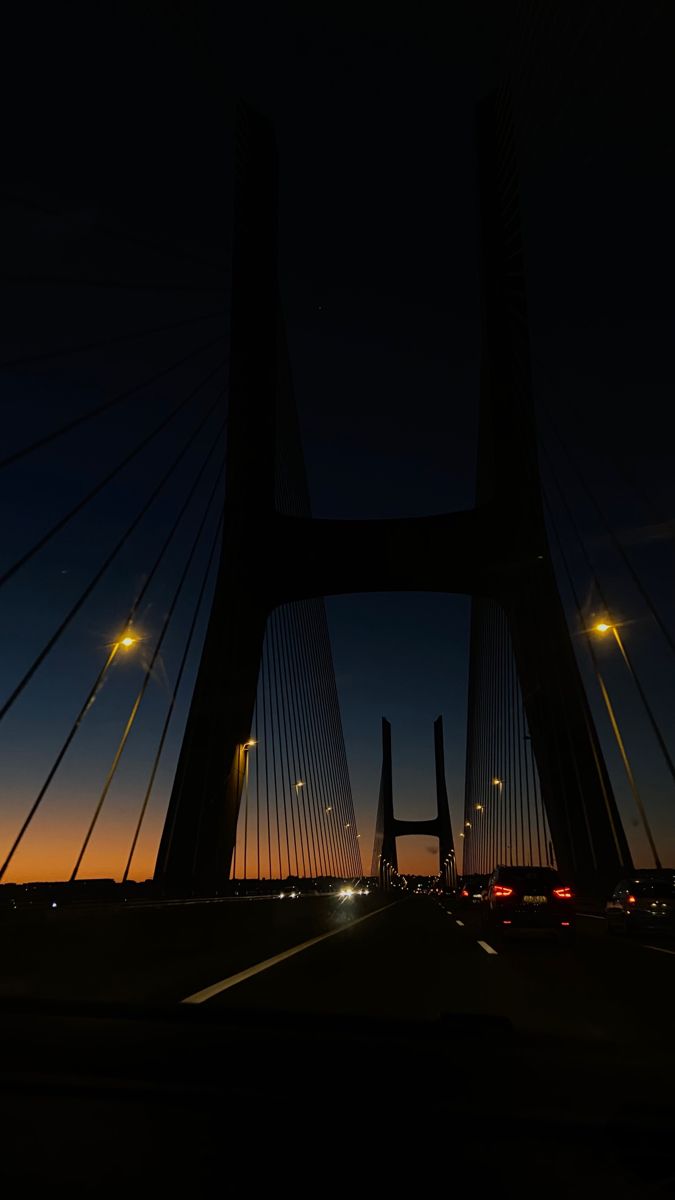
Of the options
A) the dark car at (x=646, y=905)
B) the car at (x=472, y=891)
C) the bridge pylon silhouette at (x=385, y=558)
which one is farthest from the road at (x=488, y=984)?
the car at (x=472, y=891)

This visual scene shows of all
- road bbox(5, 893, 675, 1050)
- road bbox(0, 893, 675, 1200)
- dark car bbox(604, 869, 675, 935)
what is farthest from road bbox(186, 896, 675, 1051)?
dark car bbox(604, 869, 675, 935)

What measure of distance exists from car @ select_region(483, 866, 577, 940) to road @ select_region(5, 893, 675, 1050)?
363mm

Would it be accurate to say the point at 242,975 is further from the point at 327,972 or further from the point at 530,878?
the point at 530,878

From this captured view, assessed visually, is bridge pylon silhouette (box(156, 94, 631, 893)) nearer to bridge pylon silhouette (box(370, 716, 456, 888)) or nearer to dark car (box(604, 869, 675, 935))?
dark car (box(604, 869, 675, 935))

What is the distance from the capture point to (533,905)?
1357 cm

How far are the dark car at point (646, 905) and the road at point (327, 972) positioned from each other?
1657 millimetres

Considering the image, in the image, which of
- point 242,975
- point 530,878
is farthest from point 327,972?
point 530,878

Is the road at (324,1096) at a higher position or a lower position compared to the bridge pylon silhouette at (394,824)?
lower

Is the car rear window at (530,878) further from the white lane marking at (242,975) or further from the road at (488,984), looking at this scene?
the white lane marking at (242,975)

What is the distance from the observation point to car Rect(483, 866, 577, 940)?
13.5 m

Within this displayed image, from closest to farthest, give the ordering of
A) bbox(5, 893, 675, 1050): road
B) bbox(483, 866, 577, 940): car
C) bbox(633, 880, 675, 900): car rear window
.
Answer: bbox(5, 893, 675, 1050): road, bbox(483, 866, 577, 940): car, bbox(633, 880, 675, 900): car rear window

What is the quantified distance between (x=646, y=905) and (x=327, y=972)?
28.8ft

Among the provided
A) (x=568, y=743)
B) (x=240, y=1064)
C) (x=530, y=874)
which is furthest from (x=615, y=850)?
(x=240, y=1064)

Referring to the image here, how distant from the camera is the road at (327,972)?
20.9 feet
